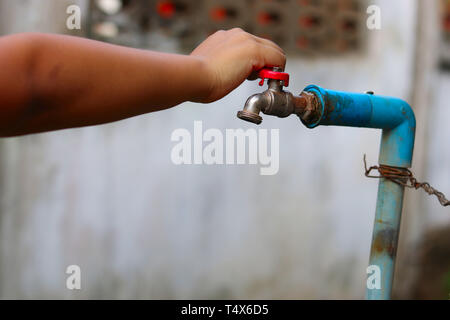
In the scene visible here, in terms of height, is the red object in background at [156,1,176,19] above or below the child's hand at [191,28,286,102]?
above

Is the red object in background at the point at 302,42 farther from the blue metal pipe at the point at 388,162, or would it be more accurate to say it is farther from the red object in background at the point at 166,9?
the blue metal pipe at the point at 388,162

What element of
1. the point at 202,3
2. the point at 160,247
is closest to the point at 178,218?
the point at 160,247

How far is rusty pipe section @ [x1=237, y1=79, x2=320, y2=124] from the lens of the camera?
1423mm

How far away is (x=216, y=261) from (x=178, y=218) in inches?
15.3

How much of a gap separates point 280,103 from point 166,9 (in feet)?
9.25

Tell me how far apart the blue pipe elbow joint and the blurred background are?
2.55 meters

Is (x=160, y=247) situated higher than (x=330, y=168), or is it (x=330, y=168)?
(x=330, y=168)

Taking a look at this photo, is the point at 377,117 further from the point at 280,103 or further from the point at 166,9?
the point at 166,9

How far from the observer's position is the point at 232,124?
Result: 415 centimetres

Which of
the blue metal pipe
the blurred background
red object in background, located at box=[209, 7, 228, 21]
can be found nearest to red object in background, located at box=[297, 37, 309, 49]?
the blurred background

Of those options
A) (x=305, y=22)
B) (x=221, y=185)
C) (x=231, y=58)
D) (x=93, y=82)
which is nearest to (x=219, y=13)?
(x=305, y=22)

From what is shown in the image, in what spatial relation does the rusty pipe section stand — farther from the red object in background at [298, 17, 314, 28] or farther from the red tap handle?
the red object in background at [298, 17, 314, 28]

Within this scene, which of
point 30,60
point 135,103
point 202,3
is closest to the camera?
point 30,60
